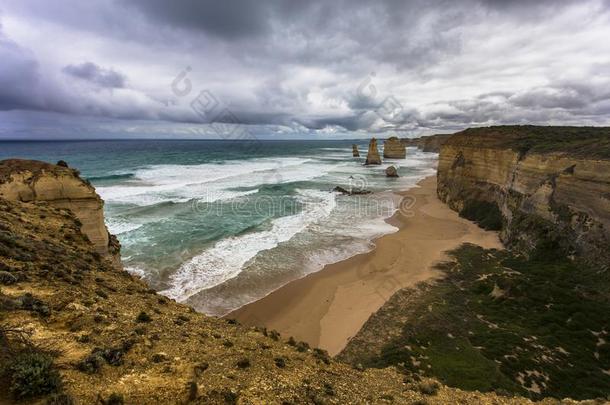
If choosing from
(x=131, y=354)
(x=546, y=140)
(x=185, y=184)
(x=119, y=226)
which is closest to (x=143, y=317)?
(x=131, y=354)

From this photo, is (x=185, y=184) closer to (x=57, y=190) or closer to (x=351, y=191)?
(x=351, y=191)

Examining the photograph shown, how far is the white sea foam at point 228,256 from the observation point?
1799cm

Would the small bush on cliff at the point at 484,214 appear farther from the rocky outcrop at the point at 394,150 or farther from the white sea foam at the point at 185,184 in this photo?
the rocky outcrop at the point at 394,150

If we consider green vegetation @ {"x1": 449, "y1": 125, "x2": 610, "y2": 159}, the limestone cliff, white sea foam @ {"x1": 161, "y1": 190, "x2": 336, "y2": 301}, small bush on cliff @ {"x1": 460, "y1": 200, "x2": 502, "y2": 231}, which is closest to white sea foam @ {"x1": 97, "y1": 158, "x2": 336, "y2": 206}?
white sea foam @ {"x1": 161, "y1": 190, "x2": 336, "y2": 301}

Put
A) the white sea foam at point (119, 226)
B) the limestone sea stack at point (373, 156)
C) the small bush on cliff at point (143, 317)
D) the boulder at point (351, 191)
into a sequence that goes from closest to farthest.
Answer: the small bush on cliff at point (143, 317) < the white sea foam at point (119, 226) < the boulder at point (351, 191) < the limestone sea stack at point (373, 156)

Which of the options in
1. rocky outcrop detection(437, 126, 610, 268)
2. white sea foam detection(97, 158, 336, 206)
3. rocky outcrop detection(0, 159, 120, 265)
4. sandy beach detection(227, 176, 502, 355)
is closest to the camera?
rocky outcrop detection(0, 159, 120, 265)

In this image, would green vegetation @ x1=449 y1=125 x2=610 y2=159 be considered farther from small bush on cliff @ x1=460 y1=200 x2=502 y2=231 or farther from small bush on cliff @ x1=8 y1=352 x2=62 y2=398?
small bush on cliff @ x1=8 y1=352 x2=62 y2=398

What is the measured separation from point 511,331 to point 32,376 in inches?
618

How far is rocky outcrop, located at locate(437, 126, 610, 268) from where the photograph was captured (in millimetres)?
17828

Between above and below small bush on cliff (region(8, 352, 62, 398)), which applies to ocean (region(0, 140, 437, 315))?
below

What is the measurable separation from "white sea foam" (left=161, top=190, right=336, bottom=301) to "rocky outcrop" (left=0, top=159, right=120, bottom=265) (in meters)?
4.44

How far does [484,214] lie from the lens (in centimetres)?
2992

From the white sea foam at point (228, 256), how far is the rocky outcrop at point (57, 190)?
175 inches

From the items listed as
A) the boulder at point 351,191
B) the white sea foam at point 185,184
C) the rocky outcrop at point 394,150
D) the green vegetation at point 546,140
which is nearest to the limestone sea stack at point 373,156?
the rocky outcrop at point 394,150
